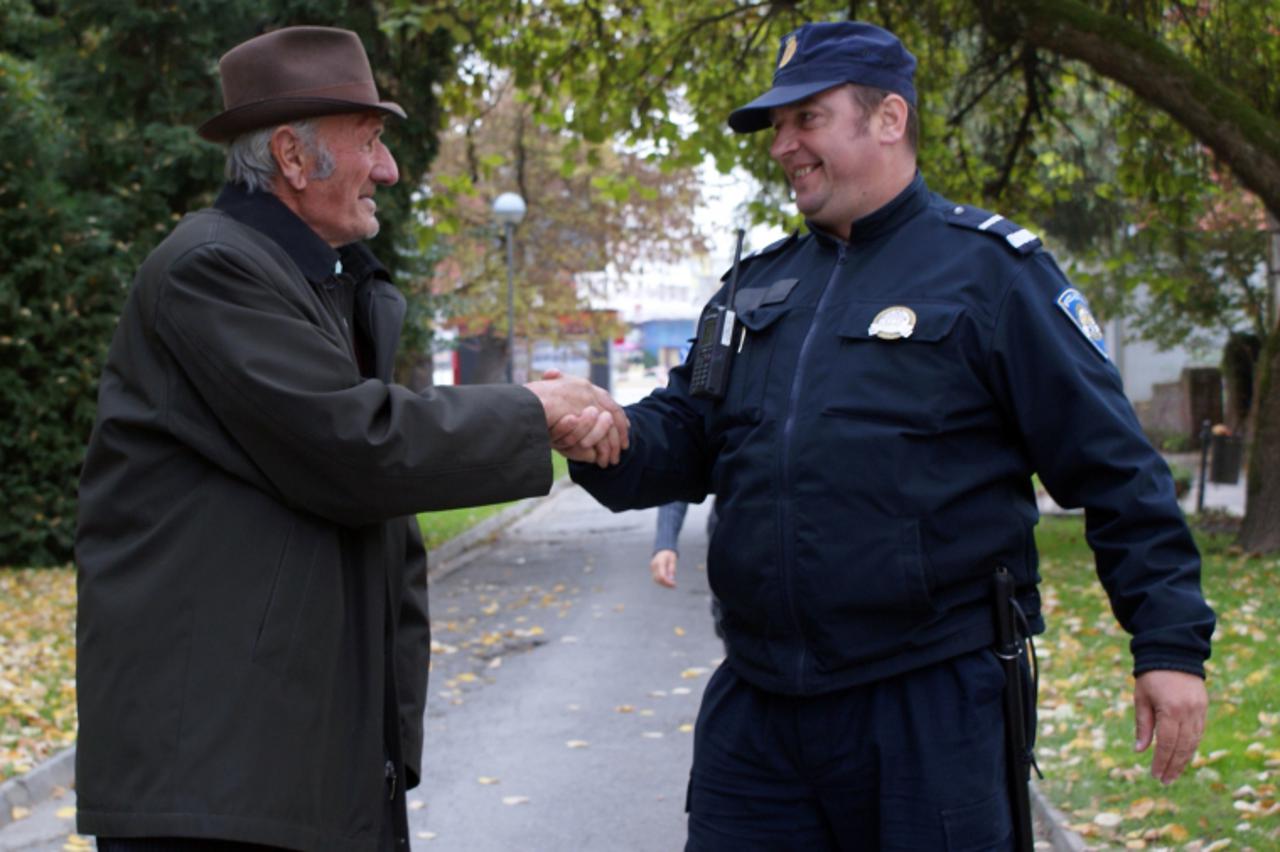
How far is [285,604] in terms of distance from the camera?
256 cm

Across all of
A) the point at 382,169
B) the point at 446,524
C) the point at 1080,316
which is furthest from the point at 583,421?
the point at 446,524

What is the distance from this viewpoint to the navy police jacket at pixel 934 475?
2.82 metres

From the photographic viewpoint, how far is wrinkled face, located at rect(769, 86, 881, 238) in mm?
3092

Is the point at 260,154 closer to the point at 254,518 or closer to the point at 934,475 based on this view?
the point at 254,518

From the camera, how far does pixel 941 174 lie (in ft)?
44.8

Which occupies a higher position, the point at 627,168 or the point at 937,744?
the point at 627,168

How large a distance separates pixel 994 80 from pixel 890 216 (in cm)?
972

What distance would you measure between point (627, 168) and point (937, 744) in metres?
27.3

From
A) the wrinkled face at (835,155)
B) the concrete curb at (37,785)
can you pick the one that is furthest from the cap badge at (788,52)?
the concrete curb at (37,785)

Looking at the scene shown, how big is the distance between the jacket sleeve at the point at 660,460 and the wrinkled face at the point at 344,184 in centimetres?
76

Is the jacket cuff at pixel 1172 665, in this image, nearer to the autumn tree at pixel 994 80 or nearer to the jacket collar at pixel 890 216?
the jacket collar at pixel 890 216

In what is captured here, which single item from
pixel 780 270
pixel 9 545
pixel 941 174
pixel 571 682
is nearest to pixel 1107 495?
pixel 780 270

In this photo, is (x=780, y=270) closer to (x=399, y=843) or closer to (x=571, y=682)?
(x=399, y=843)

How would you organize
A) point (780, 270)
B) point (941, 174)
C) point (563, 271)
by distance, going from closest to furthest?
point (780, 270) < point (941, 174) < point (563, 271)
